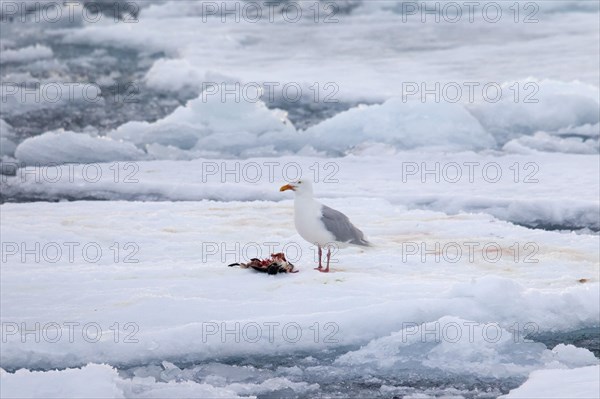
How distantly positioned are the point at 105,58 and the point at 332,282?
45.9 feet

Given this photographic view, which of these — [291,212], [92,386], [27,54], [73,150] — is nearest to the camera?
[92,386]

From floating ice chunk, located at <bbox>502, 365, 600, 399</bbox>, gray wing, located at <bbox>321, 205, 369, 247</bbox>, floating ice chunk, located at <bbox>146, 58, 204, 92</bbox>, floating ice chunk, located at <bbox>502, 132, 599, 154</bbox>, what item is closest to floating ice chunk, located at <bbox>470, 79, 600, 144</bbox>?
floating ice chunk, located at <bbox>502, 132, 599, 154</bbox>

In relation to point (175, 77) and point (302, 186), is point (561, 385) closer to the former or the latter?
point (302, 186)

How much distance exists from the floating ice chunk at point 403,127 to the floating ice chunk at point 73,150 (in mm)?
2474

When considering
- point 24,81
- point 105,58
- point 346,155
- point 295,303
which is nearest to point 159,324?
point 295,303

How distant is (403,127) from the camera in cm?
1338

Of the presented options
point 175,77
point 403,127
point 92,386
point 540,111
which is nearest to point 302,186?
point 92,386

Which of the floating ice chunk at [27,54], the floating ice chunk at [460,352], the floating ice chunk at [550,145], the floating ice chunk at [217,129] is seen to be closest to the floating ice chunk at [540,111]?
the floating ice chunk at [550,145]

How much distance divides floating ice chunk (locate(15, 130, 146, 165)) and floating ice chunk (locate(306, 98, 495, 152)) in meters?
2.47

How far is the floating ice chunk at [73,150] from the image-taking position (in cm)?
1290

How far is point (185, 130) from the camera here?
1357 centimetres

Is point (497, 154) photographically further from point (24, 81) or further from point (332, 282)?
point (24, 81)

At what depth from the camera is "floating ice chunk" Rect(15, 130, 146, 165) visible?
12898 mm

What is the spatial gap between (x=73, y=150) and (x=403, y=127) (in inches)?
169
